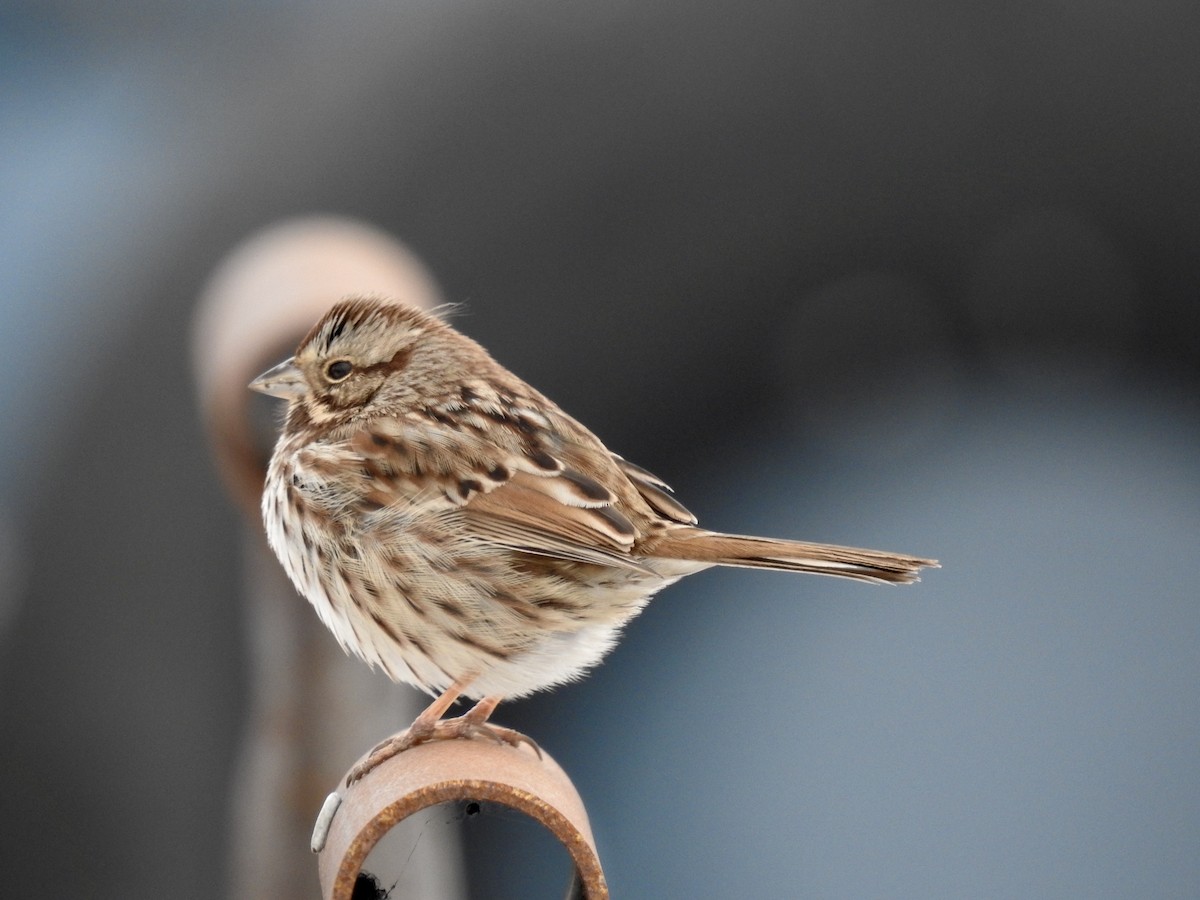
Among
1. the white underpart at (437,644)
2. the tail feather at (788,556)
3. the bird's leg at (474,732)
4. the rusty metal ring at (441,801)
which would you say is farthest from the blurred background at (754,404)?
the rusty metal ring at (441,801)

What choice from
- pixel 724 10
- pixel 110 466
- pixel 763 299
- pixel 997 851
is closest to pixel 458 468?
pixel 110 466

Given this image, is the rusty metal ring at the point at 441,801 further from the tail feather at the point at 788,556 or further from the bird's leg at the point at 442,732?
the tail feather at the point at 788,556

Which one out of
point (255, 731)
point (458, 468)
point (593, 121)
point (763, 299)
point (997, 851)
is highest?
point (593, 121)

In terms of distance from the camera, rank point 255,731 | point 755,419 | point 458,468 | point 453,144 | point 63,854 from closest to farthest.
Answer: point 255,731, point 458,468, point 63,854, point 453,144, point 755,419

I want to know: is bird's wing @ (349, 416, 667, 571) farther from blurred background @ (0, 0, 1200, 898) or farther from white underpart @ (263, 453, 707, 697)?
blurred background @ (0, 0, 1200, 898)

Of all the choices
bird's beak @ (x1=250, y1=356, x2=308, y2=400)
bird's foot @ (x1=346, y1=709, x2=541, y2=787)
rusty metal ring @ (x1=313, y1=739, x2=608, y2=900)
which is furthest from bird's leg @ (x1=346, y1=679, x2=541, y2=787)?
bird's beak @ (x1=250, y1=356, x2=308, y2=400)

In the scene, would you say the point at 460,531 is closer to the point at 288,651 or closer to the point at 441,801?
the point at 288,651

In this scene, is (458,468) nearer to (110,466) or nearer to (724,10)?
(110,466)
